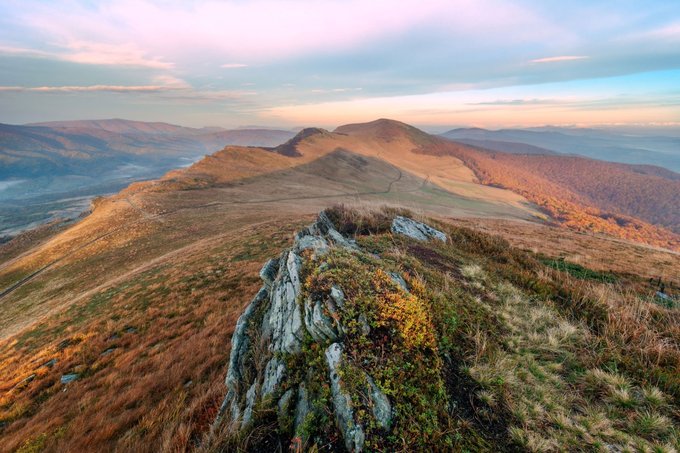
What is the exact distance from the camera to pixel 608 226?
331ft

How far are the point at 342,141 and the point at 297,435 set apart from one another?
609 feet

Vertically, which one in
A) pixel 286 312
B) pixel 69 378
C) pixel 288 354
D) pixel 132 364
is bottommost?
pixel 69 378

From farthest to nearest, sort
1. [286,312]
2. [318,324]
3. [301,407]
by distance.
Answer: [286,312], [318,324], [301,407]

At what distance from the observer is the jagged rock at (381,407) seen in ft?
12.9

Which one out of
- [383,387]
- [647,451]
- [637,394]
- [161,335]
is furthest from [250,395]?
[161,335]

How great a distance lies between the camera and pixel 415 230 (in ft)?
44.2

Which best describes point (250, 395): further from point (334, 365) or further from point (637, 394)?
point (637, 394)

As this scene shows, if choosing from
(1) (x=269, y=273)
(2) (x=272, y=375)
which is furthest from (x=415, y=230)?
(2) (x=272, y=375)

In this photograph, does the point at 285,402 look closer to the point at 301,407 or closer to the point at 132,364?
the point at 301,407

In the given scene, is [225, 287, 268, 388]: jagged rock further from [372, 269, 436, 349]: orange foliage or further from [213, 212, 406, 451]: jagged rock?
→ [372, 269, 436, 349]: orange foliage

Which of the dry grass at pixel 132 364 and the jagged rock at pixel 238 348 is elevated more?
the jagged rock at pixel 238 348

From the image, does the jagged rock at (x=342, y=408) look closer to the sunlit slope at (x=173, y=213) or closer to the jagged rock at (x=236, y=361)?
the jagged rock at (x=236, y=361)

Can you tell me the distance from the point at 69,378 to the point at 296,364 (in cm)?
1112

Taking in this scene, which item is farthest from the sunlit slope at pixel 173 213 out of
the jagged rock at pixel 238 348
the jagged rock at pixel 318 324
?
the jagged rock at pixel 318 324
